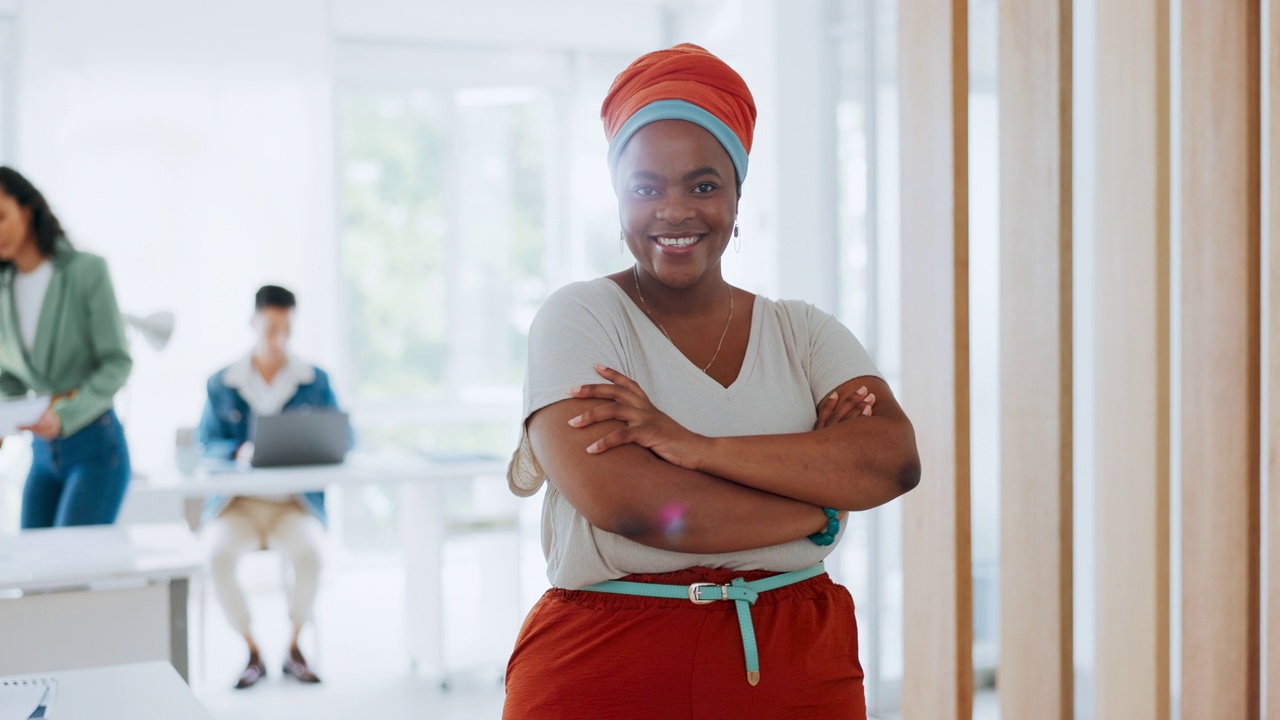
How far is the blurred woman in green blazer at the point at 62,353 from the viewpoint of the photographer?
3.44 meters

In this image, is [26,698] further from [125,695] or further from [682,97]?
[682,97]

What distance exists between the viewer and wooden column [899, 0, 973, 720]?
92.7 inches

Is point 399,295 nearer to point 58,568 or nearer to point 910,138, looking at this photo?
point 58,568

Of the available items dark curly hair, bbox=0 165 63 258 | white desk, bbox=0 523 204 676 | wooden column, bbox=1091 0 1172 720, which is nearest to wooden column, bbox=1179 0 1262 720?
wooden column, bbox=1091 0 1172 720

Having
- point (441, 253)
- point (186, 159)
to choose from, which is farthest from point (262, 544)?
point (441, 253)

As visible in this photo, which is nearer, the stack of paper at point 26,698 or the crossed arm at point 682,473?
the crossed arm at point 682,473

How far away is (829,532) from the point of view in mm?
1423

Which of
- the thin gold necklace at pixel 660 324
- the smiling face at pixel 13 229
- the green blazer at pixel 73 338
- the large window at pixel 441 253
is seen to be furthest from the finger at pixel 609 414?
the large window at pixel 441 253

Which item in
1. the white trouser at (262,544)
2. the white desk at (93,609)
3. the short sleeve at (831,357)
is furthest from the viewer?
the white trouser at (262,544)

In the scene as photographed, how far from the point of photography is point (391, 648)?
194 inches

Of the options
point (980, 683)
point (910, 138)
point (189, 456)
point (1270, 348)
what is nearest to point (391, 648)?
point (189, 456)

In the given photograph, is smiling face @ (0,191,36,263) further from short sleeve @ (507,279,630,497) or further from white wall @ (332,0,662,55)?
white wall @ (332,0,662,55)

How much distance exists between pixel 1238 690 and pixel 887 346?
1.80 meters

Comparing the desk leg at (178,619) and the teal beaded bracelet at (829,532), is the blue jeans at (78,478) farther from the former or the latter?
the teal beaded bracelet at (829,532)
